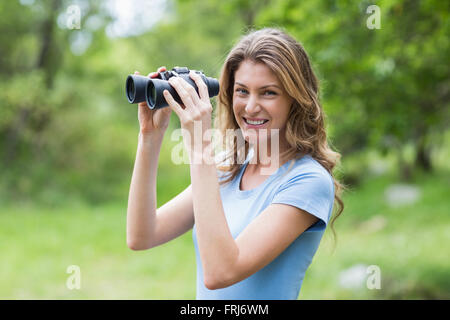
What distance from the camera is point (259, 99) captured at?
1582mm

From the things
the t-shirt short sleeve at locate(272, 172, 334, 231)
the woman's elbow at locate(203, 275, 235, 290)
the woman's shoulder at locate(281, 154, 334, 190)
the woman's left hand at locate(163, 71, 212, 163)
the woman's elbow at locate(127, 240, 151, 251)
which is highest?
the woman's left hand at locate(163, 71, 212, 163)

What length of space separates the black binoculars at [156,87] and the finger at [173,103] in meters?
0.03

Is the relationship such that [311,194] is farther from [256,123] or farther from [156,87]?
[156,87]

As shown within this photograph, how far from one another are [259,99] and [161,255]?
6681 mm

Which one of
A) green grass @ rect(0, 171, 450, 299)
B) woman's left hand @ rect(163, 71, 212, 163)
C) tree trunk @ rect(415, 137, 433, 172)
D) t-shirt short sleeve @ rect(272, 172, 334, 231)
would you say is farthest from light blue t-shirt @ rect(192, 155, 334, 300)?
tree trunk @ rect(415, 137, 433, 172)

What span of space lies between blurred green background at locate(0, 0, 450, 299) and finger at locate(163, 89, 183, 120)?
2.25 feet

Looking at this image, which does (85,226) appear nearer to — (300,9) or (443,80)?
(300,9)

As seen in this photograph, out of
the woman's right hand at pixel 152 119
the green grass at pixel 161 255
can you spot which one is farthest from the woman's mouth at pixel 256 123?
the green grass at pixel 161 255

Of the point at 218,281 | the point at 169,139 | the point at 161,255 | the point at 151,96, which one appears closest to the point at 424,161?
the point at 169,139

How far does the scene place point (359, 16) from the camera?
4.35m

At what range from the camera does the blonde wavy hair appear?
1.55m

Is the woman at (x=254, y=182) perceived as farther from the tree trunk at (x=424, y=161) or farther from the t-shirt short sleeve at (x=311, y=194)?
the tree trunk at (x=424, y=161)

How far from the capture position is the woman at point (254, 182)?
1.35 m

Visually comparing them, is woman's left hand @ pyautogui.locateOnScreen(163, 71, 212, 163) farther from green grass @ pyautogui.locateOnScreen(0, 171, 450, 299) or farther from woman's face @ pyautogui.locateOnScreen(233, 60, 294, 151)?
green grass @ pyautogui.locateOnScreen(0, 171, 450, 299)
